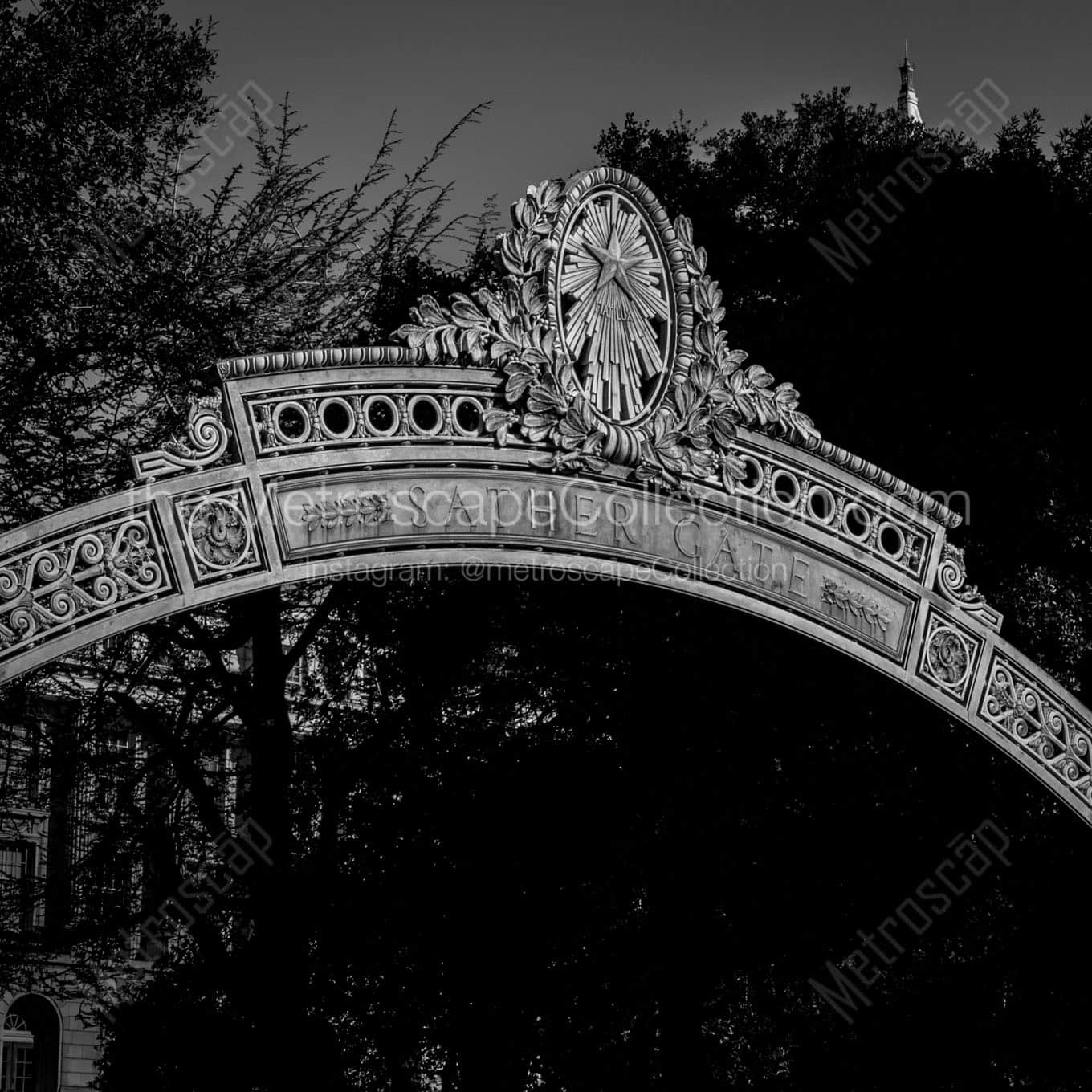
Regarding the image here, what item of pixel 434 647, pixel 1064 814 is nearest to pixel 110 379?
pixel 434 647

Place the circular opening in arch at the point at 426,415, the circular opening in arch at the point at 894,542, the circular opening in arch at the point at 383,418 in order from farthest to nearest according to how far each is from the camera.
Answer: the circular opening in arch at the point at 894,542, the circular opening in arch at the point at 426,415, the circular opening in arch at the point at 383,418

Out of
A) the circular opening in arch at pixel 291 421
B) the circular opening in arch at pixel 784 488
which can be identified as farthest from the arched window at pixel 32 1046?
the circular opening in arch at pixel 291 421

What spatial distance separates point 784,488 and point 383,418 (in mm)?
2208

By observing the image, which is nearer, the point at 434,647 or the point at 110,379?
the point at 110,379

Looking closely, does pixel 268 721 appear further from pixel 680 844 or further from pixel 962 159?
pixel 962 159

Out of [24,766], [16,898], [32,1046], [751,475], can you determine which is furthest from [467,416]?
[32,1046]

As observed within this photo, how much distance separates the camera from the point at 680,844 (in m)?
12.4

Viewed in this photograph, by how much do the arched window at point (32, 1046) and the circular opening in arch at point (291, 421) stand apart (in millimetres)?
23450

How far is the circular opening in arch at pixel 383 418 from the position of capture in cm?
704

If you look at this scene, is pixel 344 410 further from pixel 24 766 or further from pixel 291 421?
pixel 24 766

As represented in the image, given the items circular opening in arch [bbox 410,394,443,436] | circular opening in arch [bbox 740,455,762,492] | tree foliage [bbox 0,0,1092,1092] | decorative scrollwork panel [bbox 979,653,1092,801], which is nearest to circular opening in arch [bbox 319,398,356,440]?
circular opening in arch [bbox 410,394,443,436]

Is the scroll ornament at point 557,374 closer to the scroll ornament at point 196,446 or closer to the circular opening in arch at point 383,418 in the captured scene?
the circular opening in arch at point 383,418

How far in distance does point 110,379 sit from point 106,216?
3.73 feet

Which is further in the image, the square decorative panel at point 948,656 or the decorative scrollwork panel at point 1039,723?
the decorative scrollwork panel at point 1039,723
